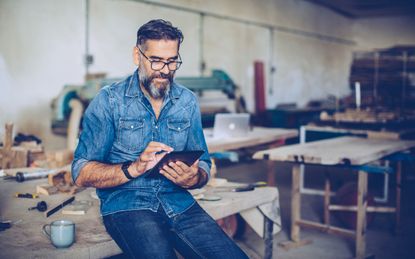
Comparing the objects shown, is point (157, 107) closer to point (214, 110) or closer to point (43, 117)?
point (43, 117)

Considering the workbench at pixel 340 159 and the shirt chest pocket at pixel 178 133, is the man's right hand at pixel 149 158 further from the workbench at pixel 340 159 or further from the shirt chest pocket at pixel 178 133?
the workbench at pixel 340 159

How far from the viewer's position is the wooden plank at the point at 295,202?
4.49m

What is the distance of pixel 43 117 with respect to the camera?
263 inches

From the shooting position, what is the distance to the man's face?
8.45 ft

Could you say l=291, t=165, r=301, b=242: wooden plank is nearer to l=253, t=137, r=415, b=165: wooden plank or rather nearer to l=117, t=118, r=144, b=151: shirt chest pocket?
l=253, t=137, r=415, b=165: wooden plank

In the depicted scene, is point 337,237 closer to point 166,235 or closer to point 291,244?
point 291,244

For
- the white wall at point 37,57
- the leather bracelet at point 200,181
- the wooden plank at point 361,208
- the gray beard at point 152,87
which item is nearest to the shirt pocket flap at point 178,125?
the gray beard at point 152,87

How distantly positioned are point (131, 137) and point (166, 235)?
52 centimetres

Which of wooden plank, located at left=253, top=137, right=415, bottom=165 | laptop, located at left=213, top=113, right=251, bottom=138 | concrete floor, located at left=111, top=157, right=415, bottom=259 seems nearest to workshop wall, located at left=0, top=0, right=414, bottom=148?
laptop, located at left=213, top=113, right=251, bottom=138

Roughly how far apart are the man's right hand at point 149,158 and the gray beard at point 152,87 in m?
0.37

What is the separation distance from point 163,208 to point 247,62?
28.2 feet

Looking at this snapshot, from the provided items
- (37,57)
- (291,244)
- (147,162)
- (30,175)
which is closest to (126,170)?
(147,162)

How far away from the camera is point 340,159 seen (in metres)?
3.97

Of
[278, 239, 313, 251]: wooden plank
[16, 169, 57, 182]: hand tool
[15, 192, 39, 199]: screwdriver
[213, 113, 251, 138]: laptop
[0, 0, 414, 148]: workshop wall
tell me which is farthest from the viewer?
[0, 0, 414, 148]: workshop wall
